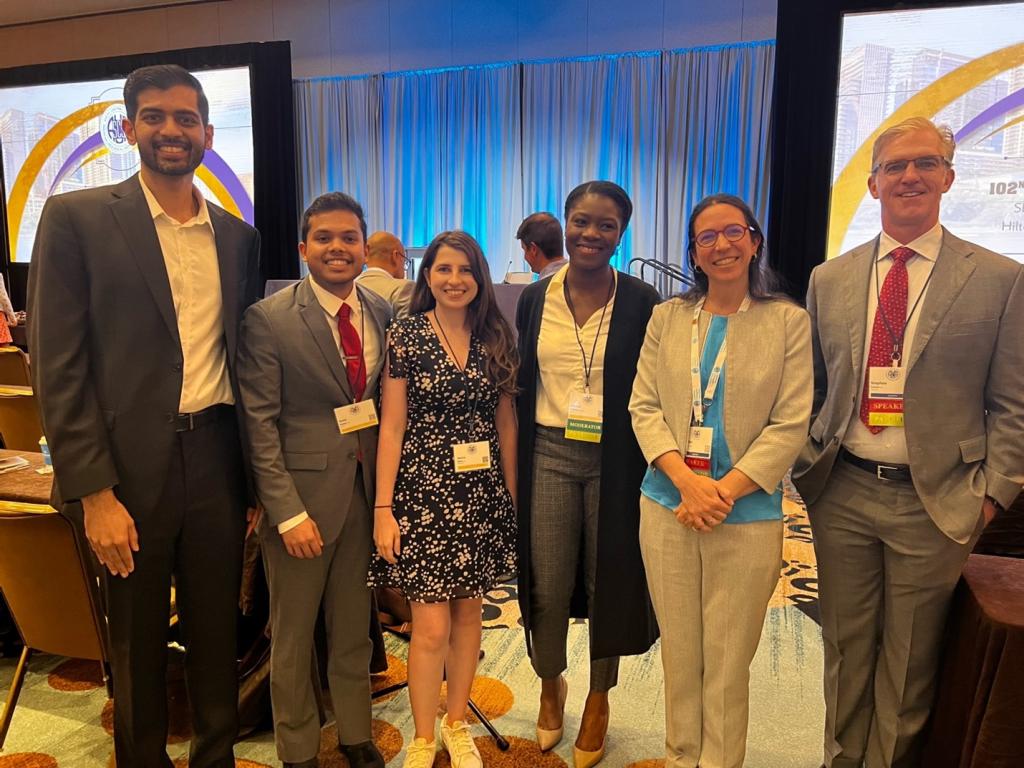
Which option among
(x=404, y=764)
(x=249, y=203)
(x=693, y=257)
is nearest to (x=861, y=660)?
(x=693, y=257)

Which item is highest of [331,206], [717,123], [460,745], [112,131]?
[112,131]

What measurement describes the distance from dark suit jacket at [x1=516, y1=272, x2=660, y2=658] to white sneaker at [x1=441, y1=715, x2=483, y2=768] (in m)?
0.36

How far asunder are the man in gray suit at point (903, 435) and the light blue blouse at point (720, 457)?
0.56ft

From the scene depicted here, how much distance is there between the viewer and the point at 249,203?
8391 mm

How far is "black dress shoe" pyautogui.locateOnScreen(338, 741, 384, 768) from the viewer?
2018 mm

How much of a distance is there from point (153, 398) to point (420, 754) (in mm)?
1177

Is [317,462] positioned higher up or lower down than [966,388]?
lower down

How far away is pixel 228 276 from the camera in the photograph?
180 cm

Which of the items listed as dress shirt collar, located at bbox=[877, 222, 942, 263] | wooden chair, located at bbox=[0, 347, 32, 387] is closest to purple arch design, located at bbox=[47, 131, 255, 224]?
wooden chair, located at bbox=[0, 347, 32, 387]

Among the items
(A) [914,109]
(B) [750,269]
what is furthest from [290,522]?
(A) [914,109]

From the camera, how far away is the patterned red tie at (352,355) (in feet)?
6.26

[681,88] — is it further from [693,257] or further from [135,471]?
[135,471]

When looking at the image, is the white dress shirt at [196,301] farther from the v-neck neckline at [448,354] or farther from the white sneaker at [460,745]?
the white sneaker at [460,745]

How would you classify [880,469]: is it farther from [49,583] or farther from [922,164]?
[49,583]
